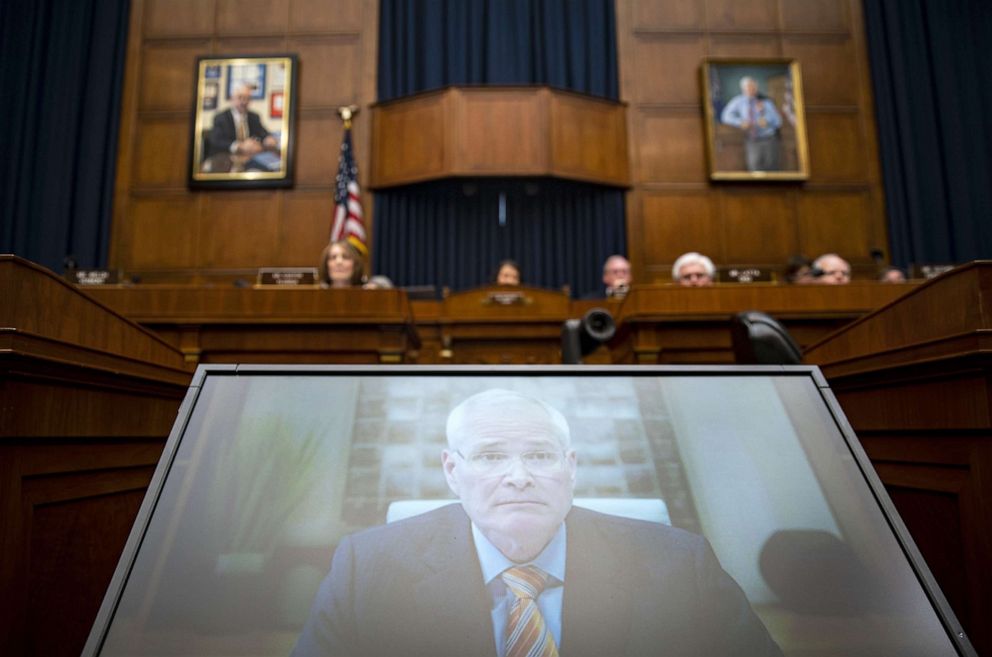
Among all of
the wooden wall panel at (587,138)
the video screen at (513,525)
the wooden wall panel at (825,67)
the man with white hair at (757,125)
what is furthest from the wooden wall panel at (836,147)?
the video screen at (513,525)

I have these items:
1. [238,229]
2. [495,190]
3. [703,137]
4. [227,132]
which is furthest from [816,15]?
[238,229]

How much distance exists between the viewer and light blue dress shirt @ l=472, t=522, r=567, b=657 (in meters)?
0.87

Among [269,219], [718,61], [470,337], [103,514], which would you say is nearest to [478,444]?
[103,514]

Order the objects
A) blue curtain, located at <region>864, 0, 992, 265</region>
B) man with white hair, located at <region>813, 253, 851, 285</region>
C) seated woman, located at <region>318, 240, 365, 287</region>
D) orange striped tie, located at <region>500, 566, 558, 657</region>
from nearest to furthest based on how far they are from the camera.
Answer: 1. orange striped tie, located at <region>500, 566, 558, 657</region>
2. seated woman, located at <region>318, 240, 365, 287</region>
3. man with white hair, located at <region>813, 253, 851, 285</region>
4. blue curtain, located at <region>864, 0, 992, 265</region>

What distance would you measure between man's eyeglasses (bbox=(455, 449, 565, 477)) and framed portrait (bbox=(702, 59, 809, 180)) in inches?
228

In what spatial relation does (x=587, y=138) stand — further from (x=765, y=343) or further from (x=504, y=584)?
(x=504, y=584)

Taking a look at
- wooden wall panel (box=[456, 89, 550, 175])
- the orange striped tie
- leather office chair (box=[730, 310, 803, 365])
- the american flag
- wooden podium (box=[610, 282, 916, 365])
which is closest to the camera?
the orange striped tie

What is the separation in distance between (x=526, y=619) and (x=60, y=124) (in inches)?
288

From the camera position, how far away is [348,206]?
581cm

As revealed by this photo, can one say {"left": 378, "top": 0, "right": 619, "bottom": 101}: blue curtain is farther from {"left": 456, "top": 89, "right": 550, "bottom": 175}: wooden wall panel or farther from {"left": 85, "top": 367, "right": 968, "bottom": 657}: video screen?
{"left": 85, "top": 367, "right": 968, "bottom": 657}: video screen

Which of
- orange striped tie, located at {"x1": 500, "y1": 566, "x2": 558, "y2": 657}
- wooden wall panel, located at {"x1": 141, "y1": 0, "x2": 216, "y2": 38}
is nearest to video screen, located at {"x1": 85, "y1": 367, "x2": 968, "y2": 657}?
orange striped tie, located at {"x1": 500, "y1": 566, "x2": 558, "y2": 657}

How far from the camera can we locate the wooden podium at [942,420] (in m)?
1.27

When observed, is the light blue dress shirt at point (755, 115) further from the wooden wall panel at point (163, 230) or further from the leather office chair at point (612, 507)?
the leather office chair at point (612, 507)

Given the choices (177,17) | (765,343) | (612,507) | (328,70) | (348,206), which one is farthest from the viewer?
(177,17)
